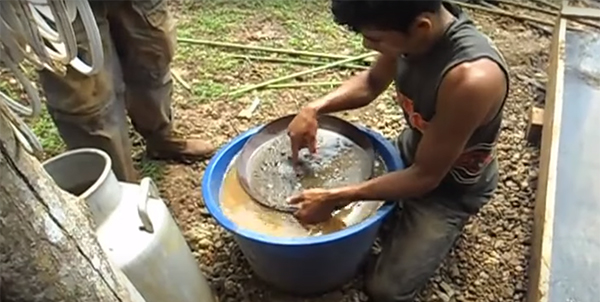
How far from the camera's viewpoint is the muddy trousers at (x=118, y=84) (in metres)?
1.74

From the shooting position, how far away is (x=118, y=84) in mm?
1920

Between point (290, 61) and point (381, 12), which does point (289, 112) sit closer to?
point (290, 61)

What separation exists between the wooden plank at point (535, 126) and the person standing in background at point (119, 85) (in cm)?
103

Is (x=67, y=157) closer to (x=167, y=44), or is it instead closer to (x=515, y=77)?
(x=167, y=44)

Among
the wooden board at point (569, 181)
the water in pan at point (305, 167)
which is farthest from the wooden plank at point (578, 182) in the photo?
the water in pan at point (305, 167)

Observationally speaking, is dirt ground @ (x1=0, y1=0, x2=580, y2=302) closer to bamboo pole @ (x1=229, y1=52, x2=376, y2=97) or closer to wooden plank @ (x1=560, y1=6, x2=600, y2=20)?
bamboo pole @ (x1=229, y1=52, x2=376, y2=97)

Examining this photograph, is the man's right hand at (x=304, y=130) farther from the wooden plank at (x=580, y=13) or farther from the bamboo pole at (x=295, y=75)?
the wooden plank at (x=580, y=13)

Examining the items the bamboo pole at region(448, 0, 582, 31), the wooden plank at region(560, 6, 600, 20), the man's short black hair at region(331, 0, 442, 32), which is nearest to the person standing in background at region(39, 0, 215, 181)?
the man's short black hair at region(331, 0, 442, 32)

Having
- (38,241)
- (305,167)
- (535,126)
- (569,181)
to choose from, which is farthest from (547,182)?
(38,241)

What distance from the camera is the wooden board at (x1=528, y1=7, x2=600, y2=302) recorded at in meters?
1.76

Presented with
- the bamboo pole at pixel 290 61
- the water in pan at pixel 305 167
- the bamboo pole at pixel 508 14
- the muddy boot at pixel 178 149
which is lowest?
the muddy boot at pixel 178 149

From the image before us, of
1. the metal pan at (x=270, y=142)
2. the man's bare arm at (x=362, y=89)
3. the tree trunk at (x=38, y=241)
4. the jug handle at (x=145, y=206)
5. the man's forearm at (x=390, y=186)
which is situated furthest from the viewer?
the man's bare arm at (x=362, y=89)

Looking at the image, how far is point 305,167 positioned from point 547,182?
62 centimetres

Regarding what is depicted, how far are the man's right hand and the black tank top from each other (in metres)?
0.21
